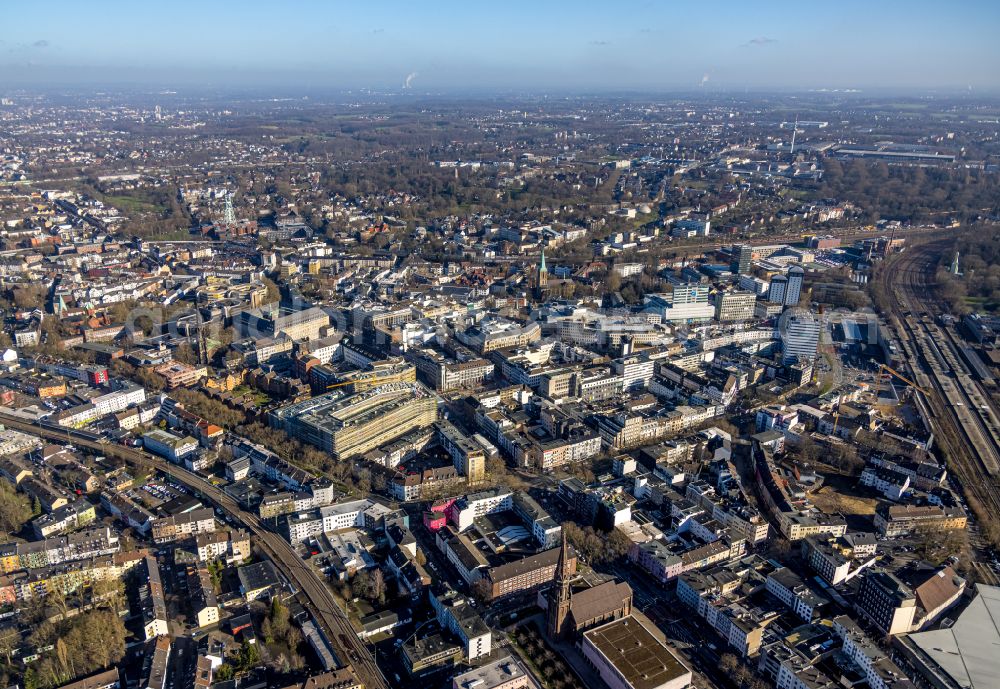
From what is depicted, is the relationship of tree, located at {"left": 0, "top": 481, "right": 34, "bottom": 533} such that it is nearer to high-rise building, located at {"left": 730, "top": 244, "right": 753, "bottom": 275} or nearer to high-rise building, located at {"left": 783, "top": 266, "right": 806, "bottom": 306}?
high-rise building, located at {"left": 783, "top": 266, "right": 806, "bottom": 306}

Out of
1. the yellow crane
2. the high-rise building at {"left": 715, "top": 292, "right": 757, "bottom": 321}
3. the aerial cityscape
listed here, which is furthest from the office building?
the yellow crane

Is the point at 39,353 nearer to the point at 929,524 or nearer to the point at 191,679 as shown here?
the point at 191,679


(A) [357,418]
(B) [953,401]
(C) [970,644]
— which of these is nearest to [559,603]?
(C) [970,644]

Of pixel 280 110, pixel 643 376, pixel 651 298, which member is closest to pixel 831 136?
pixel 651 298

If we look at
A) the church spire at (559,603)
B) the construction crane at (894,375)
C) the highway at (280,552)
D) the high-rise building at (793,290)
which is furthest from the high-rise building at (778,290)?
the highway at (280,552)

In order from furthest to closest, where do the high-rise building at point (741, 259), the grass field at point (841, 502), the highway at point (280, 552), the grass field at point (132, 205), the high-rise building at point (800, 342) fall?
the grass field at point (132, 205), the high-rise building at point (741, 259), the high-rise building at point (800, 342), the grass field at point (841, 502), the highway at point (280, 552)

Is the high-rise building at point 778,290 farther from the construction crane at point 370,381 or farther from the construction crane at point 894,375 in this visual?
the construction crane at point 370,381

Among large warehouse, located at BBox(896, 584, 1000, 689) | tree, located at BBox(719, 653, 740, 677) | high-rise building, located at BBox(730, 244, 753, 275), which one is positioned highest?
high-rise building, located at BBox(730, 244, 753, 275)
